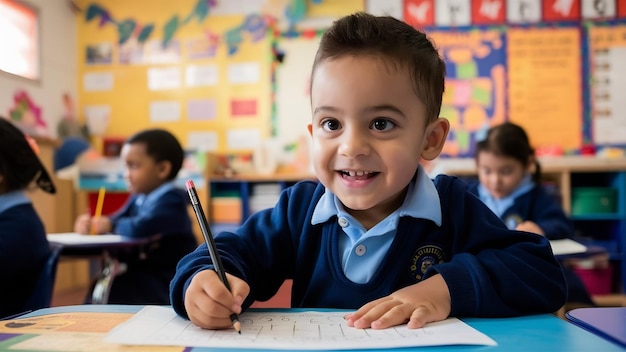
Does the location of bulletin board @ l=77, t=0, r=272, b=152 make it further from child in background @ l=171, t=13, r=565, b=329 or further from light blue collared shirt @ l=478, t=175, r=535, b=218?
child in background @ l=171, t=13, r=565, b=329

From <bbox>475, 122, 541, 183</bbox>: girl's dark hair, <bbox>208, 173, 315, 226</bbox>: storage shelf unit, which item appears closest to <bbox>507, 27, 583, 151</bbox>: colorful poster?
<bbox>208, 173, 315, 226</bbox>: storage shelf unit

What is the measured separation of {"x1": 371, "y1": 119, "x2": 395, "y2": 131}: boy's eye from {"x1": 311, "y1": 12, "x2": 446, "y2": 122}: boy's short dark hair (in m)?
0.07

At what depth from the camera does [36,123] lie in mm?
4027

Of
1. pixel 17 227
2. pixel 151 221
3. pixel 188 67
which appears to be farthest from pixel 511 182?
pixel 188 67

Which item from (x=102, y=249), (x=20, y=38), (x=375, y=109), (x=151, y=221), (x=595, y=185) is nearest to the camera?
(x=375, y=109)

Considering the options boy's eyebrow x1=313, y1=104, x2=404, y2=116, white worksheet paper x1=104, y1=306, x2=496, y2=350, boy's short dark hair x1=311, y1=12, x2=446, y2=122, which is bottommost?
white worksheet paper x1=104, y1=306, x2=496, y2=350

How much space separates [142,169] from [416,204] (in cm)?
199

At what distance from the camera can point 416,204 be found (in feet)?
2.75

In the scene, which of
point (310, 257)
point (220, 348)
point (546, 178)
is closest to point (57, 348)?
point (220, 348)

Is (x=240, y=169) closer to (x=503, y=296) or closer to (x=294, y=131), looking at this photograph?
(x=294, y=131)

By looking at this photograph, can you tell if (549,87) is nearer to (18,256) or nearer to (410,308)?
(18,256)

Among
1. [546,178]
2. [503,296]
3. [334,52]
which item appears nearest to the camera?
[503,296]

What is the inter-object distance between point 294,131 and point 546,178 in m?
1.83

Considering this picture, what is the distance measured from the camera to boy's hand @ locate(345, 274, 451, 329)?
2.04ft
